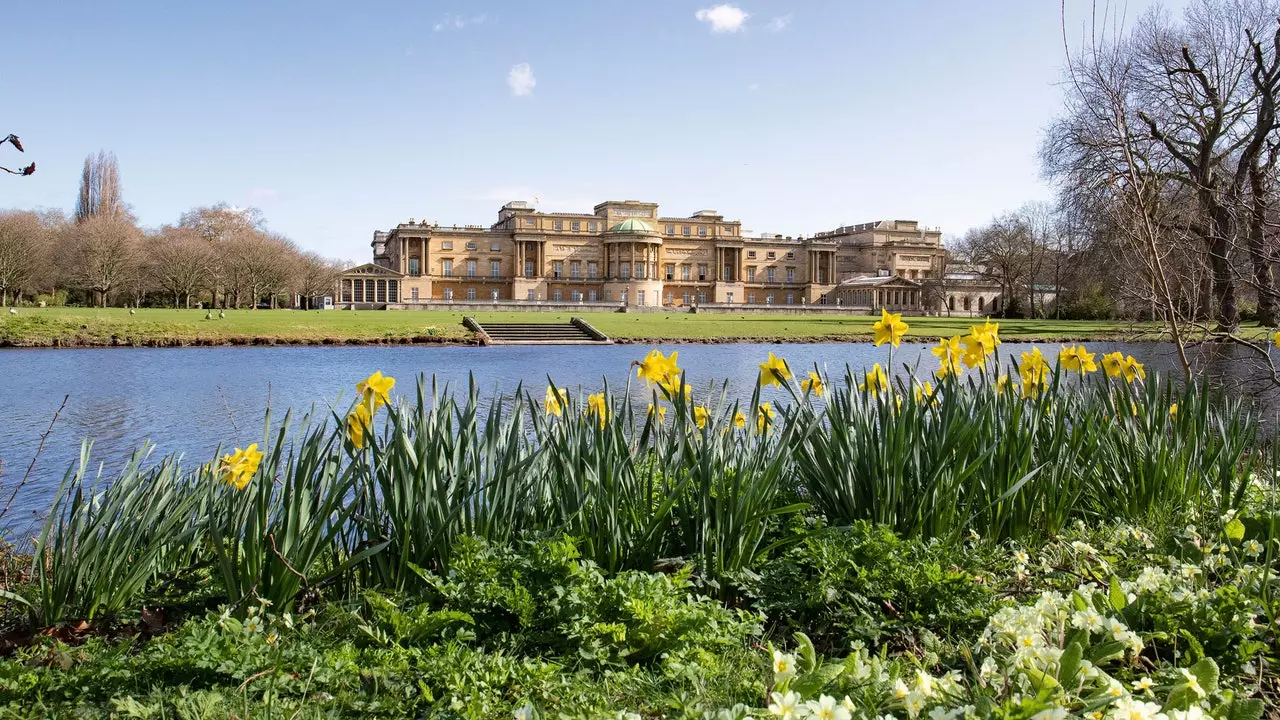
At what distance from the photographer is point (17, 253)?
137 feet

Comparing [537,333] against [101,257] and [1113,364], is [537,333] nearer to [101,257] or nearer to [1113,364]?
[101,257]

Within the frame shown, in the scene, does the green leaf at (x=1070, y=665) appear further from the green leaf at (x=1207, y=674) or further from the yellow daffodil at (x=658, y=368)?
the yellow daffodil at (x=658, y=368)

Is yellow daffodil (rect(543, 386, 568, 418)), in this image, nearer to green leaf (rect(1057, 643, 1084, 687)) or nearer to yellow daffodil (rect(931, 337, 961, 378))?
yellow daffodil (rect(931, 337, 961, 378))

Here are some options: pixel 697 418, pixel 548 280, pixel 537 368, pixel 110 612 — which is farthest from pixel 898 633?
pixel 548 280

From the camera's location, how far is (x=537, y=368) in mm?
→ 20547

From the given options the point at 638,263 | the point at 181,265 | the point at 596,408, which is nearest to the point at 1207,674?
the point at 596,408

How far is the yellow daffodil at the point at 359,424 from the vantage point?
2.95 metres

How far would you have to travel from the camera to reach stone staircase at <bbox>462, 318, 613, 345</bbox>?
1266 inches

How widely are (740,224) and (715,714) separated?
8811cm

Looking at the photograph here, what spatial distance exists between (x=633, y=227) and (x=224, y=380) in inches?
2596

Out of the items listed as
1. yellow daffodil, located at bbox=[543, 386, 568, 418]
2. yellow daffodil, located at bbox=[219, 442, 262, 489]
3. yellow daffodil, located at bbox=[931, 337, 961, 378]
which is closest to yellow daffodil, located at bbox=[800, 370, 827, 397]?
yellow daffodil, located at bbox=[931, 337, 961, 378]

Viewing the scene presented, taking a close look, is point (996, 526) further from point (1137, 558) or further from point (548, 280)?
point (548, 280)

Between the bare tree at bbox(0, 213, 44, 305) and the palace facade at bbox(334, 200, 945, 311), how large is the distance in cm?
2904

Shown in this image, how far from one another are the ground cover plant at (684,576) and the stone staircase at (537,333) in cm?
2825
